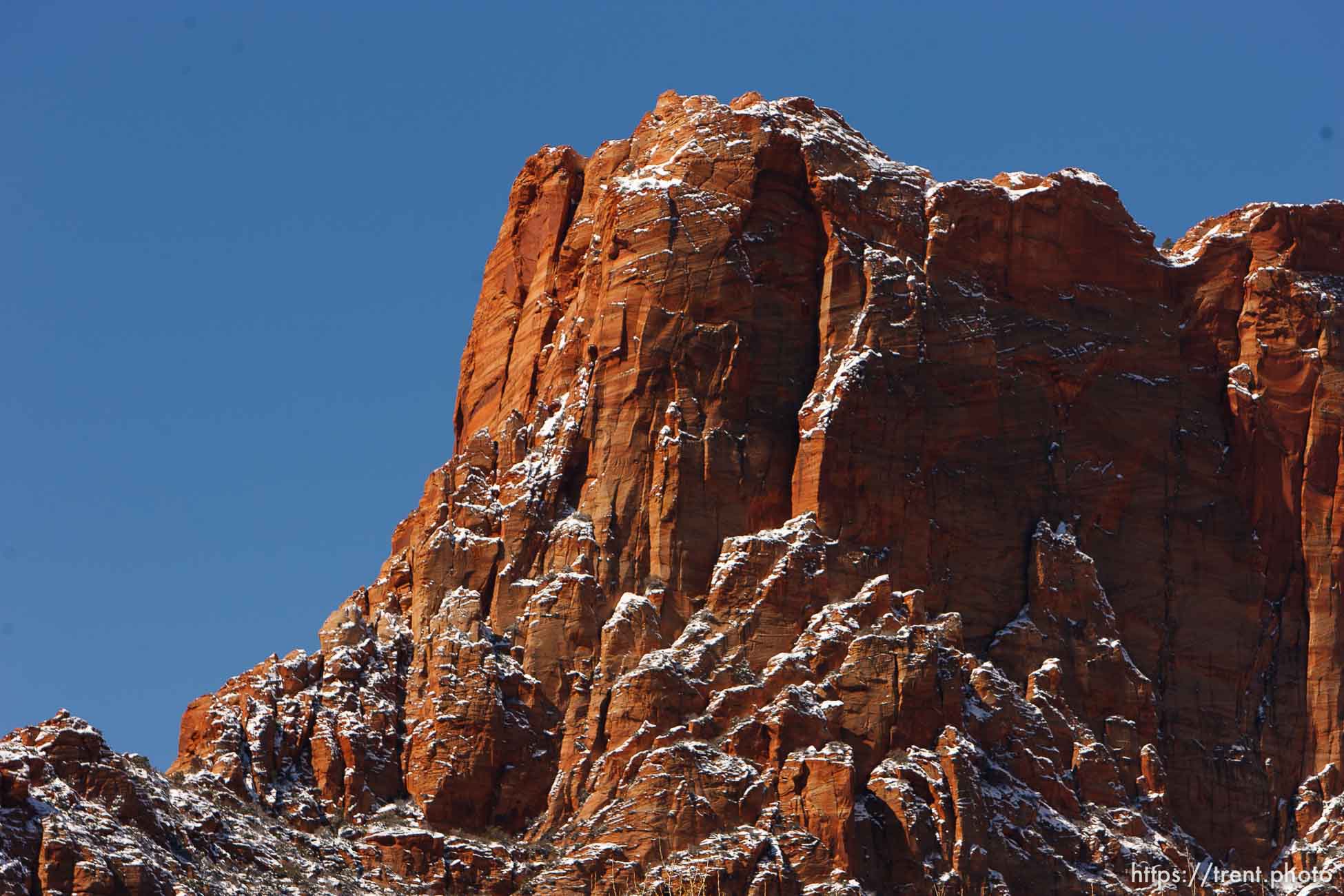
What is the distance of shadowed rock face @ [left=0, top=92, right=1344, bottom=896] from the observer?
588 feet

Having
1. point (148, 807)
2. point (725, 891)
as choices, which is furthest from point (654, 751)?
point (148, 807)

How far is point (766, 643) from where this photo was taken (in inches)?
7308

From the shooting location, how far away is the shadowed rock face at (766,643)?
7057 inches

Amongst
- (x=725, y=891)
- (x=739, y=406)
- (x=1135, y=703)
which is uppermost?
(x=739, y=406)

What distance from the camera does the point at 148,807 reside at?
172750mm

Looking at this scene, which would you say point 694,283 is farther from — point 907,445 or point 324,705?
point 324,705

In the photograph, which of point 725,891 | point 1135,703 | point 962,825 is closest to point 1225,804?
point 1135,703

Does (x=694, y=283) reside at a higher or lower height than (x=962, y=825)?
higher

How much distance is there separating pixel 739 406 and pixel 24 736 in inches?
1542

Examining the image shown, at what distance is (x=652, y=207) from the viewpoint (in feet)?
644

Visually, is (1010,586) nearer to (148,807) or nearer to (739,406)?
(739,406)

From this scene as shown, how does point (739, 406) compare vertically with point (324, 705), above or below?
above

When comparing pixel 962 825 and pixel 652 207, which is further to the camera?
pixel 652 207

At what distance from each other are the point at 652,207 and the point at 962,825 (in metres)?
34.8
